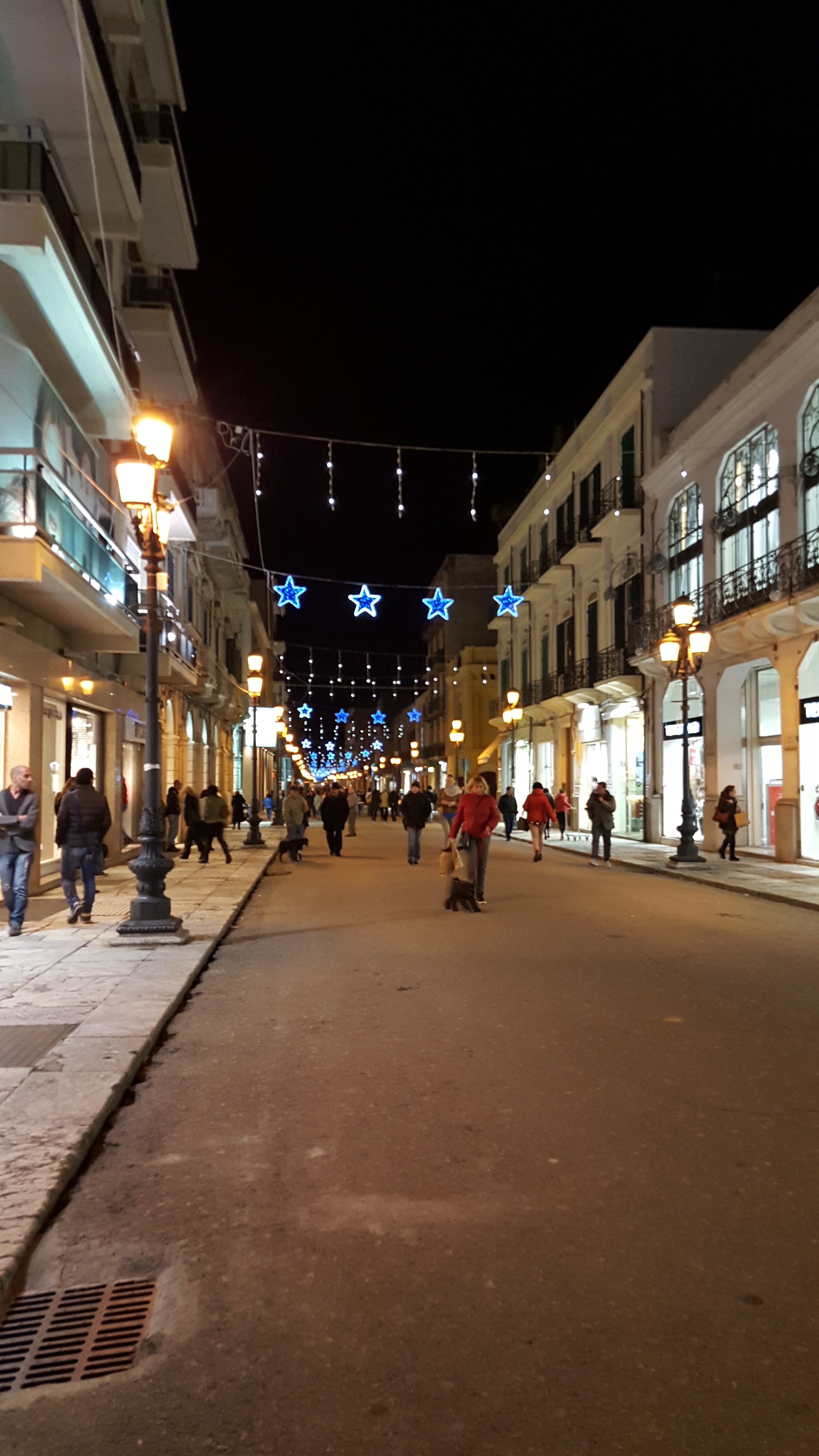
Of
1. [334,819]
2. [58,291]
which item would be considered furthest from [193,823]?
[58,291]

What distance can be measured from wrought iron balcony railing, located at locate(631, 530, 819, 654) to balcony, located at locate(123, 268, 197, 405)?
482 inches

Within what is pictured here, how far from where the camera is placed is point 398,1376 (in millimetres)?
2959

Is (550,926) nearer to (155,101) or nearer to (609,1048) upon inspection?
(609,1048)

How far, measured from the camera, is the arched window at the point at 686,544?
25.7 meters

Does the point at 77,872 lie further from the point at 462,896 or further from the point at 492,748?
the point at 492,748

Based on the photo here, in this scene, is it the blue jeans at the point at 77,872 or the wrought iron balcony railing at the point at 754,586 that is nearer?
the blue jeans at the point at 77,872

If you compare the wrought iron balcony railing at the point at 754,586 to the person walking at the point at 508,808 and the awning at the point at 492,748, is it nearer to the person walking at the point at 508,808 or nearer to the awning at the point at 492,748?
the person walking at the point at 508,808

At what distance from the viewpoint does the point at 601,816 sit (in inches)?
851

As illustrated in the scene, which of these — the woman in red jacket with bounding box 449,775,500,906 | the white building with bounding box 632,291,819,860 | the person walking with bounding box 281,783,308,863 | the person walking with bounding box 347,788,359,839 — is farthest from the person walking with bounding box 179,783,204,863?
the white building with bounding box 632,291,819,860

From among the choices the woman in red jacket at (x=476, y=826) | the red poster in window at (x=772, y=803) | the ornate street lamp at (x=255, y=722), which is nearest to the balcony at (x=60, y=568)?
the woman in red jacket at (x=476, y=826)

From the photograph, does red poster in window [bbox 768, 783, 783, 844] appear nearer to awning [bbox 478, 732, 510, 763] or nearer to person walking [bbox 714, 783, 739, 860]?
person walking [bbox 714, 783, 739, 860]

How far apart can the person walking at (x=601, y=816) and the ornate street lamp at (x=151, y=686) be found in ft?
39.5

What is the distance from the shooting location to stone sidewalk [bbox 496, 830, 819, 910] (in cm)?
1552

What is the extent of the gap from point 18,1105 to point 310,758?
476 feet
